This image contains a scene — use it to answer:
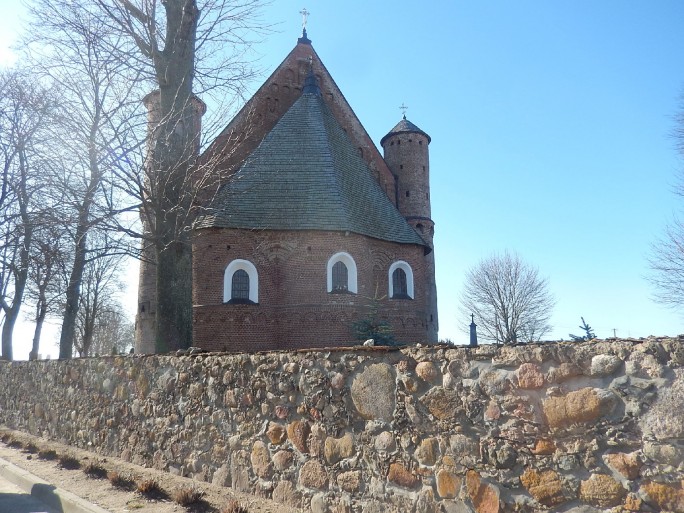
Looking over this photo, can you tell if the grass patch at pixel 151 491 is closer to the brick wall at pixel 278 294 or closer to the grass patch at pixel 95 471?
the grass patch at pixel 95 471

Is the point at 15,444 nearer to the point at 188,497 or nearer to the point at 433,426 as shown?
the point at 188,497

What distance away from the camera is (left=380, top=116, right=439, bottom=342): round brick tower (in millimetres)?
25422

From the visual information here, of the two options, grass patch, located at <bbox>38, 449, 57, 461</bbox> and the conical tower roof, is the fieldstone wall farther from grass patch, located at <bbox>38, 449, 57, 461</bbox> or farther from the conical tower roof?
the conical tower roof

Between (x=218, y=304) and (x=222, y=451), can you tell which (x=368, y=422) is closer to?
(x=222, y=451)

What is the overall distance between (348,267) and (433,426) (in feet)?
49.1

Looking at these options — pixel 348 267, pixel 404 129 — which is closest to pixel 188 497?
pixel 348 267

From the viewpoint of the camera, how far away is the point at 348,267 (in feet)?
62.3

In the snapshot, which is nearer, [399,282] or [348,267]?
[348,267]

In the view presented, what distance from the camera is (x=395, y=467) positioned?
168 inches

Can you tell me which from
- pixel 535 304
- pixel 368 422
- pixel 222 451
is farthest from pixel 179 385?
pixel 535 304

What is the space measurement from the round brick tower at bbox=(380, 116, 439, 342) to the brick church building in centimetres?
306

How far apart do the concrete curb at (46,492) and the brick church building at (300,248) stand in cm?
1012

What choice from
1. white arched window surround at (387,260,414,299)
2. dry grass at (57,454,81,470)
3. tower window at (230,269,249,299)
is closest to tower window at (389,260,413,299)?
white arched window surround at (387,260,414,299)

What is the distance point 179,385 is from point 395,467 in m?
3.30
